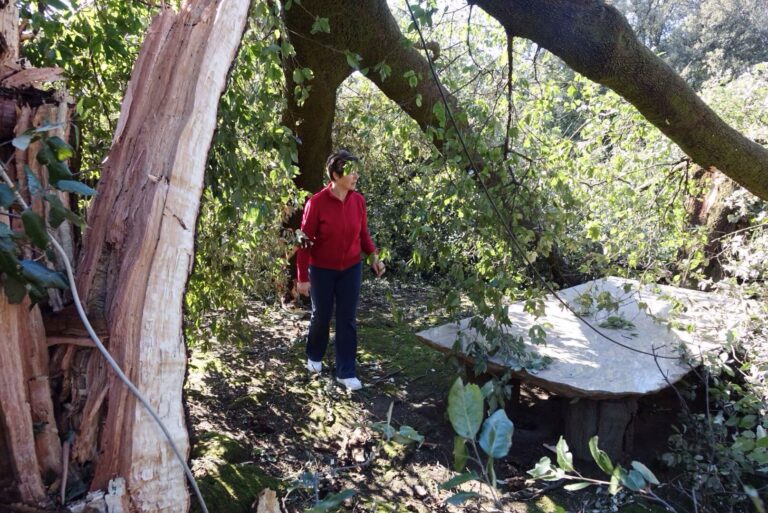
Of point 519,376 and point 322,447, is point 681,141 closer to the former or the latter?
point 519,376

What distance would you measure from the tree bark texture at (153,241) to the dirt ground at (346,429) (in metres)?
0.97

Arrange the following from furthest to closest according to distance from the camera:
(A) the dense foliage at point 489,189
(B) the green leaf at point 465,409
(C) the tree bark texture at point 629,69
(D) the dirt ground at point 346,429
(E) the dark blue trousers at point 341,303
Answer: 1. (E) the dark blue trousers at point 341,303
2. (C) the tree bark texture at point 629,69
3. (D) the dirt ground at point 346,429
4. (A) the dense foliage at point 489,189
5. (B) the green leaf at point 465,409

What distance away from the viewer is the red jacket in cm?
422

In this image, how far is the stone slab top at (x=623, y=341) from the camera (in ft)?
12.1

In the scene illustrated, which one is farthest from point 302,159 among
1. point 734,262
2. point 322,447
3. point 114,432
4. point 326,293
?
point 114,432

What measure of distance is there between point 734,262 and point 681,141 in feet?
3.37

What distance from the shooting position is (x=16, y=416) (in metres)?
1.45

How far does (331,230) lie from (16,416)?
2900 mm

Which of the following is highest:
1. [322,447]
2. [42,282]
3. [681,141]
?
[681,141]

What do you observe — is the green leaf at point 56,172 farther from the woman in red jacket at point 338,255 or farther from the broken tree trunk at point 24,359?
the woman in red jacket at point 338,255

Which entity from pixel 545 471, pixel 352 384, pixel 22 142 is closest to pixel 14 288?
pixel 22 142

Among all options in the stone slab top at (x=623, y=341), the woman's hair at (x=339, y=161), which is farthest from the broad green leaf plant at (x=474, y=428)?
the woman's hair at (x=339, y=161)

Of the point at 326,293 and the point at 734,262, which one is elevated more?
the point at 734,262

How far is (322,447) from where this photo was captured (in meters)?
3.80
